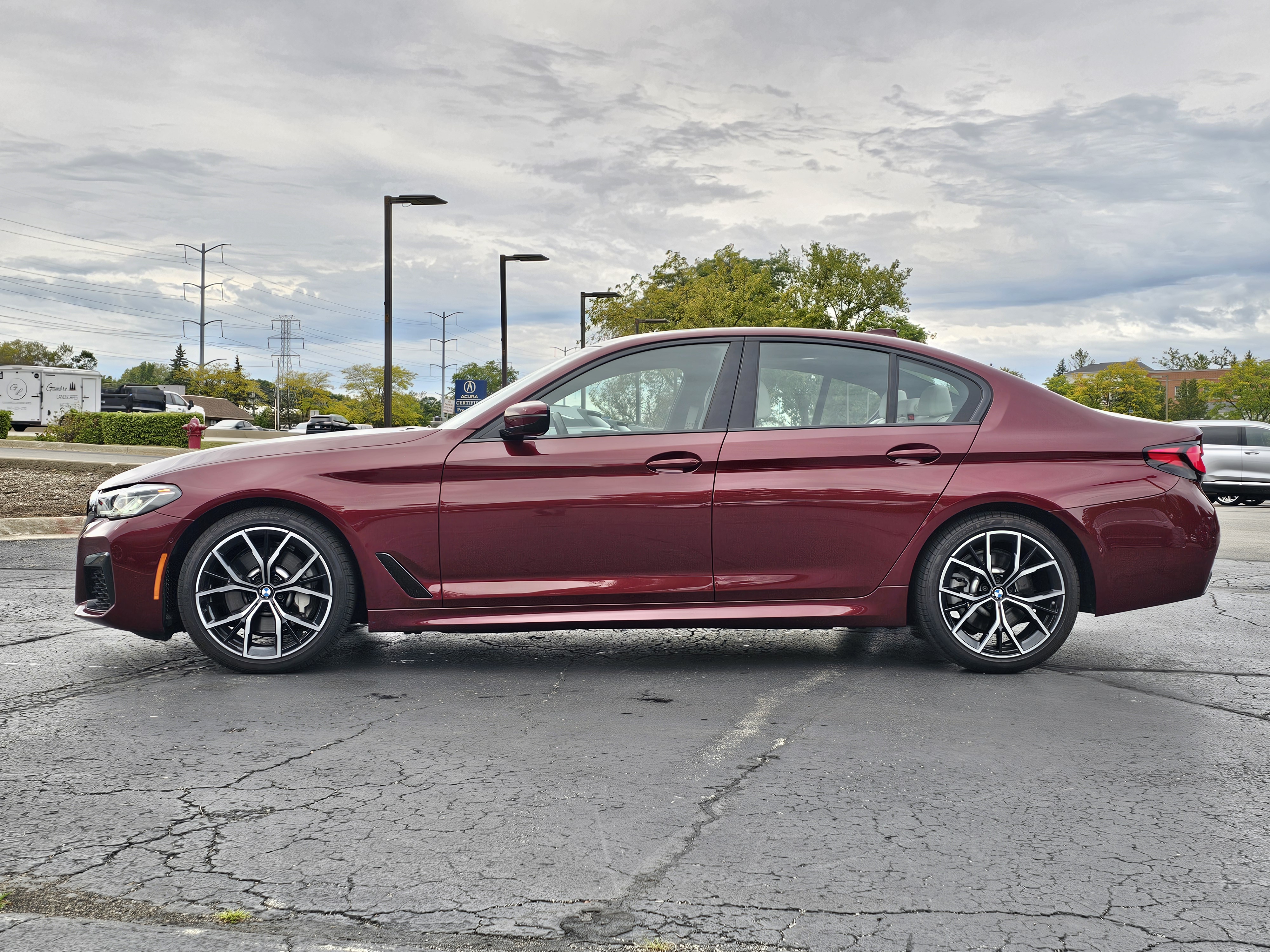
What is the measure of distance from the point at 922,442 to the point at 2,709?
413 cm

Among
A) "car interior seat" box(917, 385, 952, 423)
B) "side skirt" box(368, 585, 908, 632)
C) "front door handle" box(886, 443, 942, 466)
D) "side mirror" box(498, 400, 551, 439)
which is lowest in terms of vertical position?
"side skirt" box(368, 585, 908, 632)

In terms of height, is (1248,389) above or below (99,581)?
above

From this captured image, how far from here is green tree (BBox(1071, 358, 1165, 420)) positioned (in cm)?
11162

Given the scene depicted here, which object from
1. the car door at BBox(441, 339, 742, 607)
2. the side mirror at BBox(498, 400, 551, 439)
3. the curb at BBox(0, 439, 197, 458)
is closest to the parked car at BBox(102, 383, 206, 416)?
the curb at BBox(0, 439, 197, 458)

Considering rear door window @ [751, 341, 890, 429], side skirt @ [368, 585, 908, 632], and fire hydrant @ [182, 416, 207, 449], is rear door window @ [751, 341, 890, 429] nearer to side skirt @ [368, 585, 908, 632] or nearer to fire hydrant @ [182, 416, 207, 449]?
side skirt @ [368, 585, 908, 632]

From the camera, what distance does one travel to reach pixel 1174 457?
5.44 meters

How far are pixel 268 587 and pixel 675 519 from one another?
1897 mm

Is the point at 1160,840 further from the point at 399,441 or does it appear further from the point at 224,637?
the point at 224,637

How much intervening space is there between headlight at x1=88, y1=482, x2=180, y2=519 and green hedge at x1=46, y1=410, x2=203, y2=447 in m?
28.0

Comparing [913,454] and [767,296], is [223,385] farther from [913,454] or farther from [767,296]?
[913,454]

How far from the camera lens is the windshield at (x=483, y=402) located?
17.4 feet

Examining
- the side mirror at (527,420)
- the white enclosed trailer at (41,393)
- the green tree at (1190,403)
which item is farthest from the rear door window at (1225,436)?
the green tree at (1190,403)

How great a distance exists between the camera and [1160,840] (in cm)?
314

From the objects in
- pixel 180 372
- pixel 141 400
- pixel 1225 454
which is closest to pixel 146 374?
pixel 180 372
